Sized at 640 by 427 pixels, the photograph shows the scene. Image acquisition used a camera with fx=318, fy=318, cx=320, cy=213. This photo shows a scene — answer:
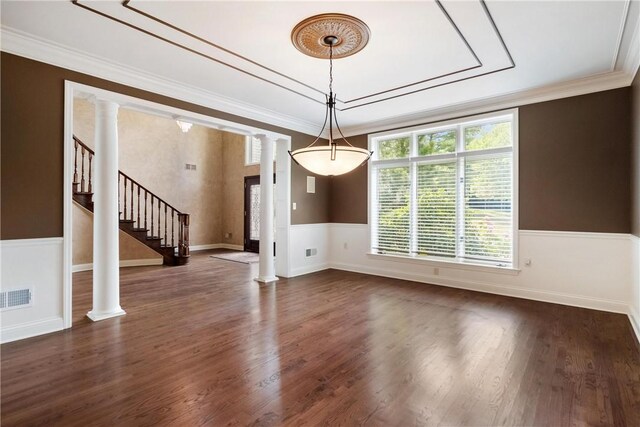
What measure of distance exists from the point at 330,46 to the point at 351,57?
40 cm

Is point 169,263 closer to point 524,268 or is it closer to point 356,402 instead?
point 356,402

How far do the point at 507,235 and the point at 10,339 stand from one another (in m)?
6.03

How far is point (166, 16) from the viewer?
2709 mm

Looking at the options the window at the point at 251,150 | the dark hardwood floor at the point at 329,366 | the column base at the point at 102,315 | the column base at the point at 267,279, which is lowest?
the dark hardwood floor at the point at 329,366

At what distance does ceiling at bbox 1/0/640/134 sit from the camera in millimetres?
2609

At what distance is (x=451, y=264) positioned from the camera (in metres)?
5.18

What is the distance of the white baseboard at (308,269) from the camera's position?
6022 millimetres

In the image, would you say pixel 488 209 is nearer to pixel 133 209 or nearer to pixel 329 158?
pixel 329 158

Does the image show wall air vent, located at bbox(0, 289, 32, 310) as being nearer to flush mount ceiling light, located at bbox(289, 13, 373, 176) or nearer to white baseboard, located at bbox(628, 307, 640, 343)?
flush mount ceiling light, located at bbox(289, 13, 373, 176)

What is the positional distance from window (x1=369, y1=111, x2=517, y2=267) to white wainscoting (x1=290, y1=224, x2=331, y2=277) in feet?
3.62

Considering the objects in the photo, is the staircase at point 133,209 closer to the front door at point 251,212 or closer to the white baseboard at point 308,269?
the front door at point 251,212

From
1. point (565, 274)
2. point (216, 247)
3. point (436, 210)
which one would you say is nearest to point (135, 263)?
point (216, 247)

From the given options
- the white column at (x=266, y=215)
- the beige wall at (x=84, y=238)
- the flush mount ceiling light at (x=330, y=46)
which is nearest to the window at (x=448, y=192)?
the white column at (x=266, y=215)

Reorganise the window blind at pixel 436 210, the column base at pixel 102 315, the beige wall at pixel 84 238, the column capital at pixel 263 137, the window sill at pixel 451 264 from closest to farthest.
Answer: the column base at pixel 102 315 → the window sill at pixel 451 264 → the window blind at pixel 436 210 → the column capital at pixel 263 137 → the beige wall at pixel 84 238
